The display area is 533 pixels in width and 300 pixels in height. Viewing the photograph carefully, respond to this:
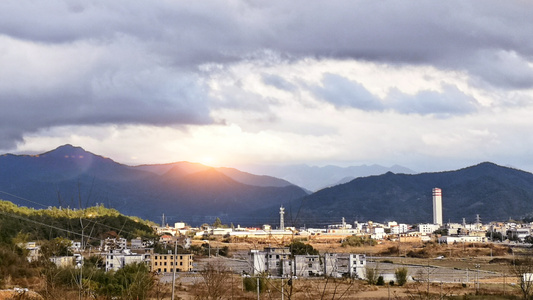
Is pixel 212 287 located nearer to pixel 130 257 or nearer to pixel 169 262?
pixel 130 257

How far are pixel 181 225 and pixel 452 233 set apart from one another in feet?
202

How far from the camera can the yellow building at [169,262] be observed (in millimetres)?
55938

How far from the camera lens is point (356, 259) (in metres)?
55.1

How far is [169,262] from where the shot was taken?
56781 millimetres

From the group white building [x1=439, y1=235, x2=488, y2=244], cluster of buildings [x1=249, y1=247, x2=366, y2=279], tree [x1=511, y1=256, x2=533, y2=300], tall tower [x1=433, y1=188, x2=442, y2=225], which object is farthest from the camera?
tall tower [x1=433, y1=188, x2=442, y2=225]

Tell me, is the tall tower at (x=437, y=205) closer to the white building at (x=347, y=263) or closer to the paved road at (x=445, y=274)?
the paved road at (x=445, y=274)

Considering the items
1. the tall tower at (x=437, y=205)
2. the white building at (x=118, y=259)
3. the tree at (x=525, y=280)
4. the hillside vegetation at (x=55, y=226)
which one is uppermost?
the tall tower at (x=437, y=205)

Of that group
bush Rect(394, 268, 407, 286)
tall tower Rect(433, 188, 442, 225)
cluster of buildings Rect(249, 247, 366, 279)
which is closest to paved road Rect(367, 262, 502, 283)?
bush Rect(394, 268, 407, 286)

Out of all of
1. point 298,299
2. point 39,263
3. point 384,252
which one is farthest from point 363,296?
point 384,252

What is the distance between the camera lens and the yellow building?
55.9 metres

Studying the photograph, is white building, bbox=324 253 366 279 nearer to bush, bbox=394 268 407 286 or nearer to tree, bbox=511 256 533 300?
bush, bbox=394 268 407 286

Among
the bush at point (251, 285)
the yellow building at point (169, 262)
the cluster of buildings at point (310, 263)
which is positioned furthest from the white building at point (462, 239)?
the bush at point (251, 285)

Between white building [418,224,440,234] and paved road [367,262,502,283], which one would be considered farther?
white building [418,224,440,234]

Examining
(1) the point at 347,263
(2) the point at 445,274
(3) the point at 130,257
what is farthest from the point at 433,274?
(3) the point at 130,257
